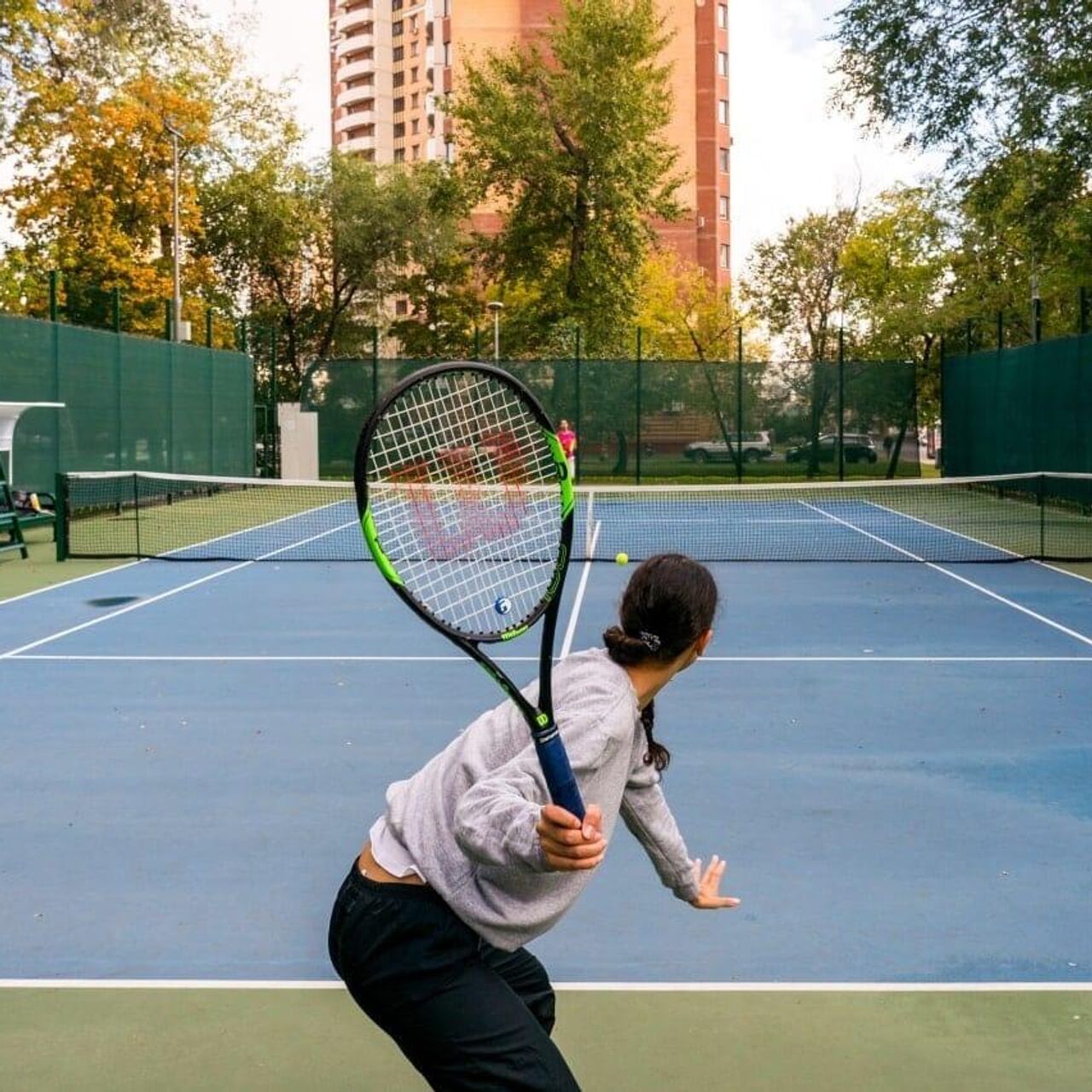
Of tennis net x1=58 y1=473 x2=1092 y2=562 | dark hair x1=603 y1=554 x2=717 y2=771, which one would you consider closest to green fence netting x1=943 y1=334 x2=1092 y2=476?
tennis net x1=58 y1=473 x2=1092 y2=562

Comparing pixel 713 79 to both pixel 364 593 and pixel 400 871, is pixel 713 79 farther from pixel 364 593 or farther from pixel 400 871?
pixel 400 871

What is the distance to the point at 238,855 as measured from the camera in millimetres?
5727

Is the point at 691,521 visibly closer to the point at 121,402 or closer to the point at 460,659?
the point at 121,402

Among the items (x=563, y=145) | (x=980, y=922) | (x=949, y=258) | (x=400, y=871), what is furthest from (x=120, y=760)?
(x=563, y=145)

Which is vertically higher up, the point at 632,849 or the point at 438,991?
the point at 438,991

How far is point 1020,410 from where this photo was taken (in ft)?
81.7

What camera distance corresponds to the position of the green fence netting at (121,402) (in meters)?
19.5

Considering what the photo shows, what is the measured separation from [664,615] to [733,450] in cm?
2960

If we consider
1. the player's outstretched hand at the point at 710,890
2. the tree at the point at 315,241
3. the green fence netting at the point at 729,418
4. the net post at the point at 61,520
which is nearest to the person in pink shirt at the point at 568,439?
the green fence netting at the point at 729,418

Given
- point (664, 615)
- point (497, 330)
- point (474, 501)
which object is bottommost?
point (664, 615)

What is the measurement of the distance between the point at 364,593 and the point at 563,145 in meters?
32.6

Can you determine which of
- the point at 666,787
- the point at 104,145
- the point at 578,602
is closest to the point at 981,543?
the point at 578,602

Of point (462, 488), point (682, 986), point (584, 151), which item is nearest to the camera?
point (462, 488)

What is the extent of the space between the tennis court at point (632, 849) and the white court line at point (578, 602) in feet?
0.19
